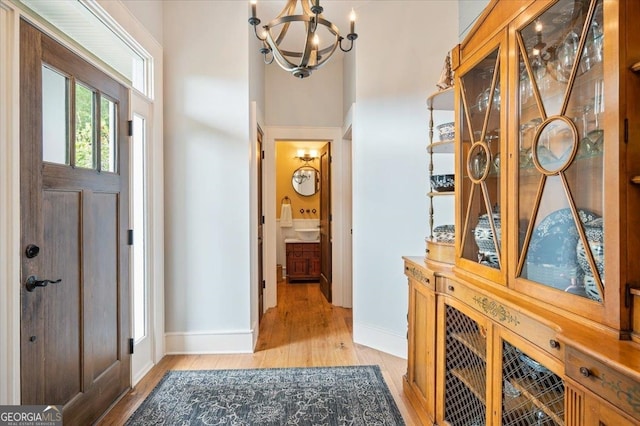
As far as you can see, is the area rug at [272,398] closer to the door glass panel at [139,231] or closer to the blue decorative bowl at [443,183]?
the door glass panel at [139,231]

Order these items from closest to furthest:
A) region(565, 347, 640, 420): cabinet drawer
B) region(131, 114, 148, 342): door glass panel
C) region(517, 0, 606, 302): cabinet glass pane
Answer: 1. region(565, 347, 640, 420): cabinet drawer
2. region(517, 0, 606, 302): cabinet glass pane
3. region(131, 114, 148, 342): door glass panel

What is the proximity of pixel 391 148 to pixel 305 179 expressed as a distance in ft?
10.9

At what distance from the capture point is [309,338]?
329cm

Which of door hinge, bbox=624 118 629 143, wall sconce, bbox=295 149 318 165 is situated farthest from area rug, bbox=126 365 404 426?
wall sconce, bbox=295 149 318 165

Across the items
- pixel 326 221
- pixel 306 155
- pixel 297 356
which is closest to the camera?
pixel 297 356

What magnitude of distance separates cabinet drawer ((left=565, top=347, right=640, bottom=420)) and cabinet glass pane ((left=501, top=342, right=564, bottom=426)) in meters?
0.23

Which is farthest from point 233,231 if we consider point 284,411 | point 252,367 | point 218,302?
point 284,411

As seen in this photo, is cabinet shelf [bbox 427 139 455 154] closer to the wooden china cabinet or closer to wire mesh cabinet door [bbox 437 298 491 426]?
the wooden china cabinet

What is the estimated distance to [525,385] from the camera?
4.06 feet

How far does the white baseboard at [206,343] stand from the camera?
293 cm

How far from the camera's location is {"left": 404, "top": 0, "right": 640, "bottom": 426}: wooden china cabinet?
2.92 feet

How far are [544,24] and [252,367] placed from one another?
2.82 meters

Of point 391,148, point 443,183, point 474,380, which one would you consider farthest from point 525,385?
point 391,148

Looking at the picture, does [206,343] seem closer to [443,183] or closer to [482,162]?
[443,183]
